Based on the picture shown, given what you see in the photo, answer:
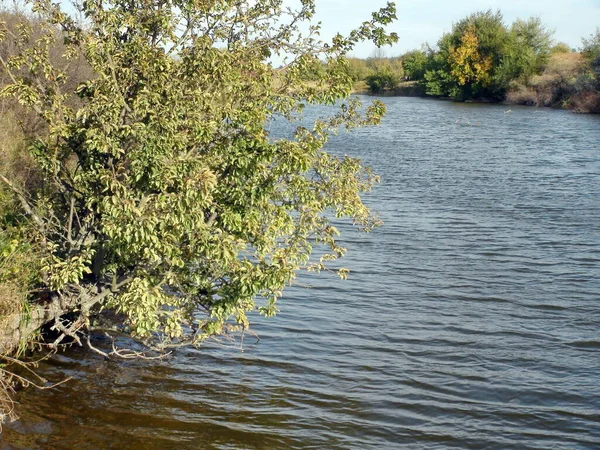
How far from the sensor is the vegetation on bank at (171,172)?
27.3ft

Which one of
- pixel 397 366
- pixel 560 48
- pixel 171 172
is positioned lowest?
pixel 397 366

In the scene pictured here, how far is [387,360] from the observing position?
1095cm

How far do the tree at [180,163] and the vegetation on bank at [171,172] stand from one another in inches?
0.9

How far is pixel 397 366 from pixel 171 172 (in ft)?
15.1

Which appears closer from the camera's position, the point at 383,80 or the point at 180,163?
the point at 180,163

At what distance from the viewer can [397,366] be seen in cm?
1073

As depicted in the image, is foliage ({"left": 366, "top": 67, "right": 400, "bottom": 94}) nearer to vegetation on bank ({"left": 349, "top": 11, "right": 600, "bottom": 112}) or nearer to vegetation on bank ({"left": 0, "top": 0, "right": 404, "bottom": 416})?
vegetation on bank ({"left": 349, "top": 11, "right": 600, "bottom": 112})

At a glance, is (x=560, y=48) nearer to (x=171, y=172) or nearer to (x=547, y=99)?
(x=547, y=99)

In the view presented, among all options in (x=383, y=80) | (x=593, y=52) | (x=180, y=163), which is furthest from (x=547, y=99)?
(x=180, y=163)

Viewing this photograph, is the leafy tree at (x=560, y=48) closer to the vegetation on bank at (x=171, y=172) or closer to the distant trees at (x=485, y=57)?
the distant trees at (x=485, y=57)

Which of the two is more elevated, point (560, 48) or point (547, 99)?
point (560, 48)

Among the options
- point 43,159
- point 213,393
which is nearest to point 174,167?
point 43,159

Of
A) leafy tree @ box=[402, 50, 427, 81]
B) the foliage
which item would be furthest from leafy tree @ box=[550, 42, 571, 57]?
the foliage

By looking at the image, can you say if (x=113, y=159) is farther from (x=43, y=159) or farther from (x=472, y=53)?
(x=472, y=53)
